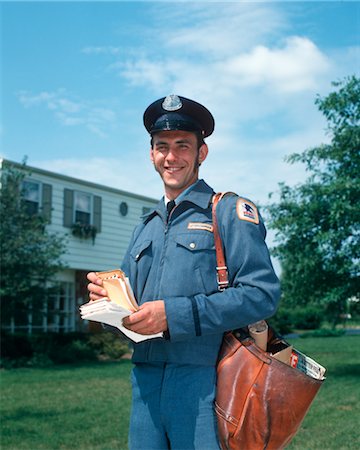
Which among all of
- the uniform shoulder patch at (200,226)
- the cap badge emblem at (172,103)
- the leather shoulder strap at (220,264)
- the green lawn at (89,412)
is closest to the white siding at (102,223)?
the green lawn at (89,412)

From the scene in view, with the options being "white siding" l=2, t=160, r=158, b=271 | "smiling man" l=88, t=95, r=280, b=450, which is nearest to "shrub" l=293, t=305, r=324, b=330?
"white siding" l=2, t=160, r=158, b=271

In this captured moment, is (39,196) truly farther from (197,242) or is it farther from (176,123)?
(197,242)

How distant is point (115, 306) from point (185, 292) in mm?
333

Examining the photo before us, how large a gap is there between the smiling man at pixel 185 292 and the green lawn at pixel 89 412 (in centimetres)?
459

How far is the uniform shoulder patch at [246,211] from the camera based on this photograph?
2.55 metres

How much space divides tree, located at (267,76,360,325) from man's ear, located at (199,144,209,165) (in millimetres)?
9559

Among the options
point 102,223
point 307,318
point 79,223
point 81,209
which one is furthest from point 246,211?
point 307,318

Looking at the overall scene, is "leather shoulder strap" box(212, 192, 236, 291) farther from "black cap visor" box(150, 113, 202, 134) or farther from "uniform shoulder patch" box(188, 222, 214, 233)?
"black cap visor" box(150, 113, 202, 134)

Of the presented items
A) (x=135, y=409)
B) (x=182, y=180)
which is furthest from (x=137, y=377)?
(x=182, y=180)

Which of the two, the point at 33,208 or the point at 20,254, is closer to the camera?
the point at 20,254

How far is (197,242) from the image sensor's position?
2594 millimetres

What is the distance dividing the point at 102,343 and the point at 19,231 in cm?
520

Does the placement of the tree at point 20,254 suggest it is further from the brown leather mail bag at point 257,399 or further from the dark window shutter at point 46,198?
the brown leather mail bag at point 257,399

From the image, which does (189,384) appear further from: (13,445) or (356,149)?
(356,149)
